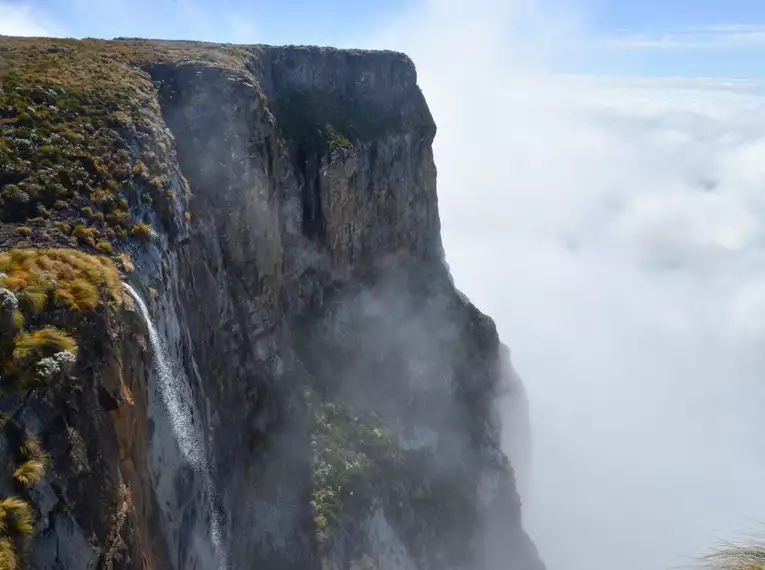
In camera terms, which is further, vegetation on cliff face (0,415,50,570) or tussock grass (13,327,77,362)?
tussock grass (13,327,77,362)

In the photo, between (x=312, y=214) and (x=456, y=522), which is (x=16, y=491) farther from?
(x=456, y=522)

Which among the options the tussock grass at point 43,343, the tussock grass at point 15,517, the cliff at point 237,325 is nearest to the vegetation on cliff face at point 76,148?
the cliff at point 237,325

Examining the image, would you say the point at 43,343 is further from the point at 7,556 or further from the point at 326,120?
the point at 326,120

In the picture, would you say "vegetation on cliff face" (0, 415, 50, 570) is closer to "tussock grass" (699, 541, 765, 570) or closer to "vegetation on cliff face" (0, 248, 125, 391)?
"vegetation on cliff face" (0, 248, 125, 391)

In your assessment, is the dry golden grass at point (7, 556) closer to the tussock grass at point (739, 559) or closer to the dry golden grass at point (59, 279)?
the dry golden grass at point (59, 279)

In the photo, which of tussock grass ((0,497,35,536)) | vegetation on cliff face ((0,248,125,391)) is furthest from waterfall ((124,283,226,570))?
Answer: tussock grass ((0,497,35,536))
